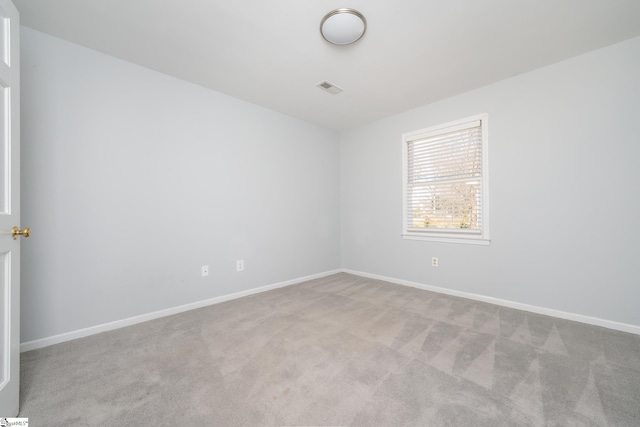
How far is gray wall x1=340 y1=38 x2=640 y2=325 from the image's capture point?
2.16 meters

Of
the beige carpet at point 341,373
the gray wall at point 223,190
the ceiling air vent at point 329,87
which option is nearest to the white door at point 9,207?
the beige carpet at point 341,373

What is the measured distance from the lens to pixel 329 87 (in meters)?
2.89

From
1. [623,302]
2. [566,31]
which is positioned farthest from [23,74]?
[623,302]

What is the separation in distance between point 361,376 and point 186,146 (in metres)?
2.72

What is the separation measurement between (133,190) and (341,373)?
2431 mm

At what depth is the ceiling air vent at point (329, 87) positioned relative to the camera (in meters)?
2.81

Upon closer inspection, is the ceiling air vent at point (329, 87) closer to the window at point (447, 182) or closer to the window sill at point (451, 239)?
the window at point (447, 182)

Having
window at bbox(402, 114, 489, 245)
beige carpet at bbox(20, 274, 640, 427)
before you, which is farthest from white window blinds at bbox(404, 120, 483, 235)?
beige carpet at bbox(20, 274, 640, 427)

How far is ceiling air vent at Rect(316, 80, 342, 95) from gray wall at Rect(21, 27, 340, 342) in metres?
0.94

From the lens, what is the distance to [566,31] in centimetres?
203

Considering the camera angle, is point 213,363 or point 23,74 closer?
point 213,363

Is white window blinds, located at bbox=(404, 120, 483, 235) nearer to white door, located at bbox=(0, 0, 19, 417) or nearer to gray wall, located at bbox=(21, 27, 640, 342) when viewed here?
gray wall, located at bbox=(21, 27, 640, 342)

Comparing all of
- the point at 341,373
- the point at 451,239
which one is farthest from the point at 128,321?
the point at 451,239

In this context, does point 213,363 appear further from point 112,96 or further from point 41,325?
point 112,96
